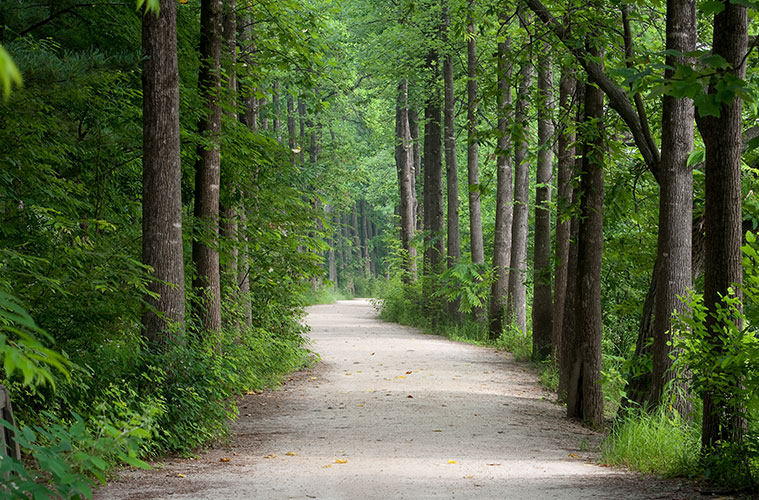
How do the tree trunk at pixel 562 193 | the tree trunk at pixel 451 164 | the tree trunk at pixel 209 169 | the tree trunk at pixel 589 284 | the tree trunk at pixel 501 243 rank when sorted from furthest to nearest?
the tree trunk at pixel 451 164 → the tree trunk at pixel 501 243 → the tree trunk at pixel 562 193 → the tree trunk at pixel 209 169 → the tree trunk at pixel 589 284

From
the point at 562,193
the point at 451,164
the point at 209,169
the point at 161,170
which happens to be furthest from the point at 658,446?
the point at 451,164

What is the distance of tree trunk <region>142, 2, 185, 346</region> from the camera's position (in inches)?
338

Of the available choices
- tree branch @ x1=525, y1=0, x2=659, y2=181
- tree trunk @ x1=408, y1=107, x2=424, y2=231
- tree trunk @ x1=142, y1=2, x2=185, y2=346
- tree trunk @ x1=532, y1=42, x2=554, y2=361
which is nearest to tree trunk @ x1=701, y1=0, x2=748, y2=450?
tree branch @ x1=525, y1=0, x2=659, y2=181

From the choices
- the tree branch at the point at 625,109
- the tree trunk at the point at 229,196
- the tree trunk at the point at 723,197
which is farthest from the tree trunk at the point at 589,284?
the tree trunk at the point at 229,196

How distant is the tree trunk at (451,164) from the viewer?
→ 85.3 feet

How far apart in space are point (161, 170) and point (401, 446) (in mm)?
4128

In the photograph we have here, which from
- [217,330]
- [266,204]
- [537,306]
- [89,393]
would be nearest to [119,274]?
[89,393]

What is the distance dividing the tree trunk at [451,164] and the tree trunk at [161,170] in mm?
17454

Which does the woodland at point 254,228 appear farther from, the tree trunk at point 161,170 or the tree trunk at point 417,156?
the tree trunk at point 417,156

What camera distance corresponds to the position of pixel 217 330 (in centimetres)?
1150

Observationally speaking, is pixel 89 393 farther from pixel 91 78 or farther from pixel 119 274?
pixel 91 78

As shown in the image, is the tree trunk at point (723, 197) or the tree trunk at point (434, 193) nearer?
the tree trunk at point (723, 197)

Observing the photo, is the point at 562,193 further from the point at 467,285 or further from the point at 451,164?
the point at 451,164

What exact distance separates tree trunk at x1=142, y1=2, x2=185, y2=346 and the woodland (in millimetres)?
25
